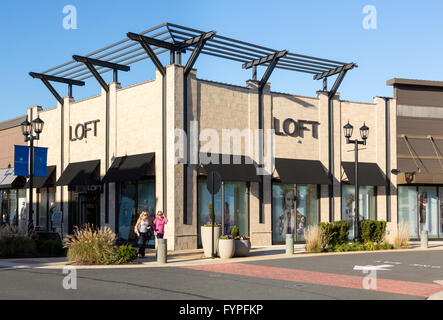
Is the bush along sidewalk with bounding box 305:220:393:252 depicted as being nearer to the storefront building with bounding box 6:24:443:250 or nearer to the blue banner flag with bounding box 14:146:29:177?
the storefront building with bounding box 6:24:443:250

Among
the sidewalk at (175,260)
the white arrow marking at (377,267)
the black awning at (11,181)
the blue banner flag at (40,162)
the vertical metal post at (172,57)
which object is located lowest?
the sidewalk at (175,260)

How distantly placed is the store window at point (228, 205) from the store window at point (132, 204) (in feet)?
7.31

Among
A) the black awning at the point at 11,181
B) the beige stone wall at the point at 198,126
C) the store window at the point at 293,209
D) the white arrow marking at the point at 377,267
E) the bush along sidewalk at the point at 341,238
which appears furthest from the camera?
the black awning at the point at 11,181

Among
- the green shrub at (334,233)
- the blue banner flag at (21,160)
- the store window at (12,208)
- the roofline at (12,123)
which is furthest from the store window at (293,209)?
the roofline at (12,123)

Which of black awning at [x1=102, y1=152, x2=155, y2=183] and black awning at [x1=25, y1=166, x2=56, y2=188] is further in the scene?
black awning at [x1=25, y1=166, x2=56, y2=188]

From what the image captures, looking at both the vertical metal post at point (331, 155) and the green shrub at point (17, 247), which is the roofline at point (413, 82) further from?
the green shrub at point (17, 247)

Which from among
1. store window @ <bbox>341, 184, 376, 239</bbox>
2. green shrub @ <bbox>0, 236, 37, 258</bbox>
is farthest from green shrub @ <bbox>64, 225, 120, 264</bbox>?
store window @ <bbox>341, 184, 376, 239</bbox>

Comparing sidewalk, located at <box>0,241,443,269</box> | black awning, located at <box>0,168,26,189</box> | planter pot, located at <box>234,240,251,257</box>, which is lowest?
sidewalk, located at <box>0,241,443,269</box>

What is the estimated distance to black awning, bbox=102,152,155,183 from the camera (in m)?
25.4

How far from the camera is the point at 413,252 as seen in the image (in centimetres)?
2392

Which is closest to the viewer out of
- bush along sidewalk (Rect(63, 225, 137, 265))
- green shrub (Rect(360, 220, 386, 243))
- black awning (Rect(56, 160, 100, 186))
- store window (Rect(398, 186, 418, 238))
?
bush along sidewalk (Rect(63, 225, 137, 265))

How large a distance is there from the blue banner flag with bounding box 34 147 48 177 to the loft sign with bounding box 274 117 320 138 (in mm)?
11265

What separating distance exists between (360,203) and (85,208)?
14.4 m

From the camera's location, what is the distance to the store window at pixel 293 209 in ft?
93.4
